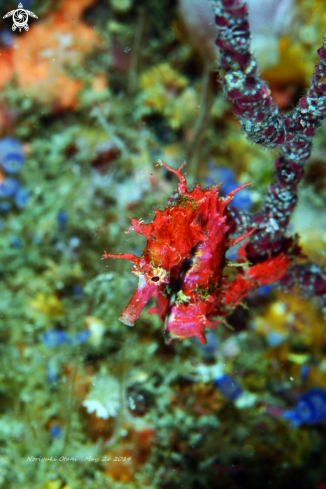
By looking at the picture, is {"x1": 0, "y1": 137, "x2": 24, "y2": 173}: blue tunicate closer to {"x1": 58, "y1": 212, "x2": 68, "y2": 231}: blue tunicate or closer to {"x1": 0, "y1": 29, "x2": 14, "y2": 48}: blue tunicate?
{"x1": 58, "y1": 212, "x2": 68, "y2": 231}: blue tunicate

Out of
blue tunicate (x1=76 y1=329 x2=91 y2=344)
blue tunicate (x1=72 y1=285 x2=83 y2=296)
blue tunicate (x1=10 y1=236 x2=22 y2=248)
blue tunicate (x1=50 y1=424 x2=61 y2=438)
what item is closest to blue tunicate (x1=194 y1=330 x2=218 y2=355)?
blue tunicate (x1=76 y1=329 x2=91 y2=344)

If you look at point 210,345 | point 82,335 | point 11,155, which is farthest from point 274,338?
point 11,155

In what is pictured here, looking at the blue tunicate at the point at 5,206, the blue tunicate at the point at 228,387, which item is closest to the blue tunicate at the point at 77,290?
the blue tunicate at the point at 5,206

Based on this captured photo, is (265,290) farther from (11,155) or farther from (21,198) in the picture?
(11,155)

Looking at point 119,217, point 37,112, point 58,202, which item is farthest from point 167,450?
point 37,112

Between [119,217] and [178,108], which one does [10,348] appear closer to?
[119,217]
